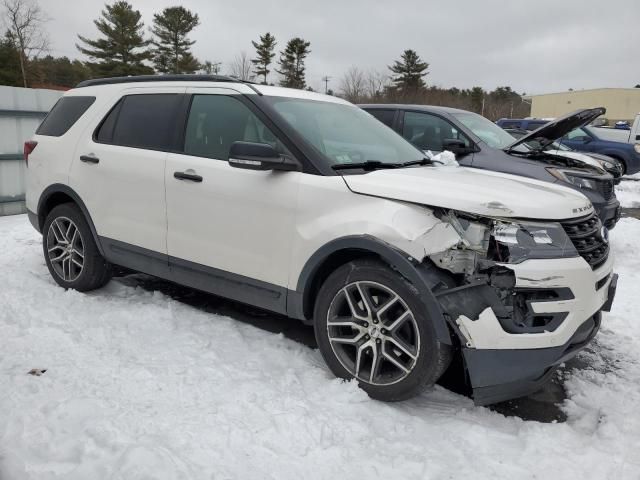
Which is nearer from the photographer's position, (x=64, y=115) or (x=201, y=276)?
(x=201, y=276)

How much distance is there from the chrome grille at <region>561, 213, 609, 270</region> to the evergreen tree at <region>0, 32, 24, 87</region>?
1799 inches

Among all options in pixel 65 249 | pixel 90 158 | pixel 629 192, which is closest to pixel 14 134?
pixel 65 249

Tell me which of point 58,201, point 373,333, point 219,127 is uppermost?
point 219,127

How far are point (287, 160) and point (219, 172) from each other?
0.58 meters

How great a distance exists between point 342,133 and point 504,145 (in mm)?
4033

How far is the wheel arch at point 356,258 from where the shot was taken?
2.73 metres

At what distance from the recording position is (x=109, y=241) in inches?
171

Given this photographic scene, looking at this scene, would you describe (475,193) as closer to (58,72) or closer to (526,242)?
(526,242)

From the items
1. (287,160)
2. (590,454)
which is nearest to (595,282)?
(590,454)

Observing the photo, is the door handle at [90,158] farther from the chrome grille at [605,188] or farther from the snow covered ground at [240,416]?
the chrome grille at [605,188]

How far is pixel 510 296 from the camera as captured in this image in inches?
107

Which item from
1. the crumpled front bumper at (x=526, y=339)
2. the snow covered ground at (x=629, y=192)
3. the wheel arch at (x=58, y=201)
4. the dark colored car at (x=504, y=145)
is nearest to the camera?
the crumpled front bumper at (x=526, y=339)

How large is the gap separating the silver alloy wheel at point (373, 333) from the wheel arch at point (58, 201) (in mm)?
2423

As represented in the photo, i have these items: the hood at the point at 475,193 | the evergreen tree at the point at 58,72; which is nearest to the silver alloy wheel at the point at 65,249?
the hood at the point at 475,193
